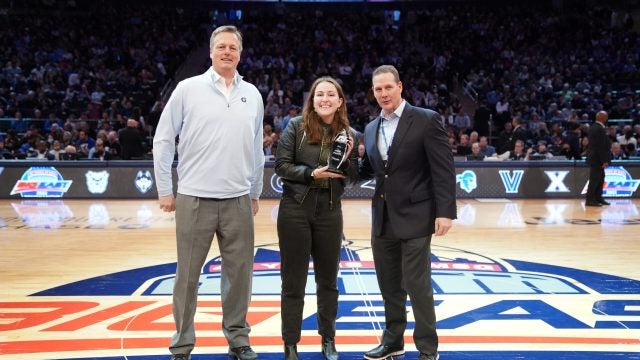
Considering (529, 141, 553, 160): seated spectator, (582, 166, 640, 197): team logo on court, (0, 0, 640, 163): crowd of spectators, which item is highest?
(0, 0, 640, 163): crowd of spectators

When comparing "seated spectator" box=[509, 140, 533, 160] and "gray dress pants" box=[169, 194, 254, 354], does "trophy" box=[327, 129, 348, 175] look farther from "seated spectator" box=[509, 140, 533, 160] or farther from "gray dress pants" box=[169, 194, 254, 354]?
"seated spectator" box=[509, 140, 533, 160]

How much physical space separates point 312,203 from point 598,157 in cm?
863

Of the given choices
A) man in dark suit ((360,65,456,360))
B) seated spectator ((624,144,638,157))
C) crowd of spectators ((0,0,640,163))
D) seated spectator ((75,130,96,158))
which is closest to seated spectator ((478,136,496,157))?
crowd of spectators ((0,0,640,163))

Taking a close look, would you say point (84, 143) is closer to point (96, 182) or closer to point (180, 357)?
point (96, 182)

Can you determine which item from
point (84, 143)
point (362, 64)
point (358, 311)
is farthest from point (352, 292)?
point (362, 64)

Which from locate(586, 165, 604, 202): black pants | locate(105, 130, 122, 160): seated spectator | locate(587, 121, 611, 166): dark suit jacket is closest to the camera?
locate(587, 121, 611, 166): dark suit jacket

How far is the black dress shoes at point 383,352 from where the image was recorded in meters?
3.65

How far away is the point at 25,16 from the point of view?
21922mm

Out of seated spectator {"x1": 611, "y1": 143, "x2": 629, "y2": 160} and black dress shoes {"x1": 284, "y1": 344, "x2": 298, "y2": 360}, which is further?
seated spectator {"x1": 611, "y1": 143, "x2": 629, "y2": 160}

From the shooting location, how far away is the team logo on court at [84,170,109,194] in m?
12.2

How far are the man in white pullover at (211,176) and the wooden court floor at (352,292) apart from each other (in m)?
0.40

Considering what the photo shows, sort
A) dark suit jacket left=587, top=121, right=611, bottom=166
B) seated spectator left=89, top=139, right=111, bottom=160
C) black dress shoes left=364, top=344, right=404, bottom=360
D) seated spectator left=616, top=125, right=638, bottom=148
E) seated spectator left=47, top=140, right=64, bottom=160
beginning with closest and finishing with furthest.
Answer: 1. black dress shoes left=364, top=344, right=404, bottom=360
2. dark suit jacket left=587, top=121, right=611, bottom=166
3. seated spectator left=47, top=140, right=64, bottom=160
4. seated spectator left=89, top=139, right=111, bottom=160
5. seated spectator left=616, top=125, right=638, bottom=148

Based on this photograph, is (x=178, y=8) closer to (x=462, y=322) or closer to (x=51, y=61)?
(x=51, y=61)

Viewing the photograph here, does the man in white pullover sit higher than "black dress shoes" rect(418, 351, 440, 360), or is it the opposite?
the man in white pullover
